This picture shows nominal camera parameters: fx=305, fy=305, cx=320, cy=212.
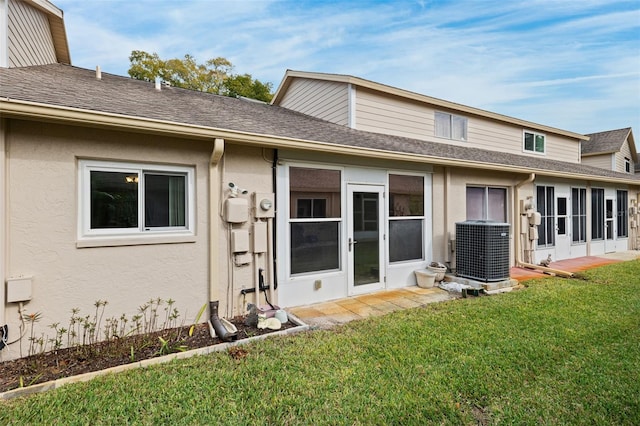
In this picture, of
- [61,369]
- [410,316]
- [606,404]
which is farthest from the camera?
[410,316]

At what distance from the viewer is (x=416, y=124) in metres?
8.41

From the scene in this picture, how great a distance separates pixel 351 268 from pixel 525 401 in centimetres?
326

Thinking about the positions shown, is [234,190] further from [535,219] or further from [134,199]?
[535,219]

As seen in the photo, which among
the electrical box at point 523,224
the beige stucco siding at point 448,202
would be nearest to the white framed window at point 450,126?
the beige stucco siding at point 448,202

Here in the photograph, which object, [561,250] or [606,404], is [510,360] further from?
[561,250]

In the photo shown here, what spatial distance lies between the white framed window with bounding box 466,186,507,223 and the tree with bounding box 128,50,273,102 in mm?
16151

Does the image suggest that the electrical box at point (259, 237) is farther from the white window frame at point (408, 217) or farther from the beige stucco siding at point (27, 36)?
the beige stucco siding at point (27, 36)

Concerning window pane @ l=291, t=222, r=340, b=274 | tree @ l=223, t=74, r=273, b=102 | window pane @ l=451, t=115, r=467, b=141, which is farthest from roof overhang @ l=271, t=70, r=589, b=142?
tree @ l=223, t=74, r=273, b=102

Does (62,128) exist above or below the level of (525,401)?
above

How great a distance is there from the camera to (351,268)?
547 centimetres

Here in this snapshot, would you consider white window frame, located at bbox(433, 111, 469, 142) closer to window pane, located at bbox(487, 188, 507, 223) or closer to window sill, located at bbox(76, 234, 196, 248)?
window pane, located at bbox(487, 188, 507, 223)

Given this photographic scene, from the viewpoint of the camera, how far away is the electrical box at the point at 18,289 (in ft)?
10.2

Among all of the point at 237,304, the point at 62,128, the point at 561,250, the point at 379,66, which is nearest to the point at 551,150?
the point at 561,250

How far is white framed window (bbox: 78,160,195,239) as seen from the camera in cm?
358
